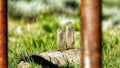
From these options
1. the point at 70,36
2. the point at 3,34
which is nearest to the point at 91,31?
the point at 3,34

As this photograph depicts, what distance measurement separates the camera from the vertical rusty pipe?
7.99 feet

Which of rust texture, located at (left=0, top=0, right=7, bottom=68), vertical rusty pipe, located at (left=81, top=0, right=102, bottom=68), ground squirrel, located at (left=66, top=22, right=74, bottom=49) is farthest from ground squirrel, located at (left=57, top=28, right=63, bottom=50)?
vertical rusty pipe, located at (left=81, top=0, right=102, bottom=68)

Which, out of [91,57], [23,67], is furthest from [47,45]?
[91,57]

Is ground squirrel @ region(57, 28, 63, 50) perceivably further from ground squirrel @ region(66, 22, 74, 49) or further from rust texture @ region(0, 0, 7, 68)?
rust texture @ region(0, 0, 7, 68)

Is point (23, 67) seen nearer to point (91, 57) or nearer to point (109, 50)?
point (109, 50)

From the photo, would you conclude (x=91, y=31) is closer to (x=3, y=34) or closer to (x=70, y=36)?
(x=3, y=34)

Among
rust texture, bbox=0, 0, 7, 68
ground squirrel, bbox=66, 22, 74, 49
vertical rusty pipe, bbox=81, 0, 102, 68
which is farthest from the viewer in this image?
ground squirrel, bbox=66, 22, 74, 49

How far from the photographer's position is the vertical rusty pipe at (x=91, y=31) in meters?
2.44

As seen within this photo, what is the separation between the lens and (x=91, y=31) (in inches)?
96.2

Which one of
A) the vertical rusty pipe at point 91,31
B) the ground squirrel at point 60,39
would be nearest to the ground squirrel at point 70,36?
the ground squirrel at point 60,39

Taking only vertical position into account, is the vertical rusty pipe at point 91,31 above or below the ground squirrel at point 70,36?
above

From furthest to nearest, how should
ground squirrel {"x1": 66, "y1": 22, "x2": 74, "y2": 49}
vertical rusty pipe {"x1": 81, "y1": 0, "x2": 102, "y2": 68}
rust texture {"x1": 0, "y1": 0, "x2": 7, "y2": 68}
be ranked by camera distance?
ground squirrel {"x1": 66, "y1": 22, "x2": 74, "y2": 49} → rust texture {"x1": 0, "y1": 0, "x2": 7, "y2": 68} → vertical rusty pipe {"x1": 81, "y1": 0, "x2": 102, "y2": 68}

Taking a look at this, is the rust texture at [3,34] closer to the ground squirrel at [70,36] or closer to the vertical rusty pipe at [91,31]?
the vertical rusty pipe at [91,31]

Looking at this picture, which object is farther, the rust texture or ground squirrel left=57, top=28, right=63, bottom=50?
ground squirrel left=57, top=28, right=63, bottom=50
